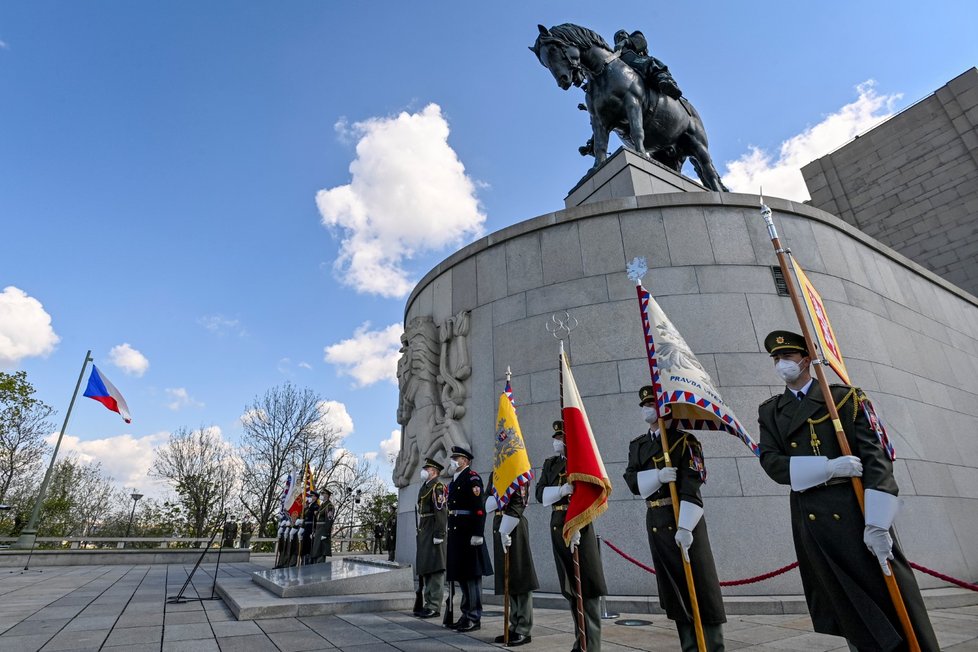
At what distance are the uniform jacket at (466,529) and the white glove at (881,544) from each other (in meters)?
3.79

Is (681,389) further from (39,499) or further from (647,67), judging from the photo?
(39,499)

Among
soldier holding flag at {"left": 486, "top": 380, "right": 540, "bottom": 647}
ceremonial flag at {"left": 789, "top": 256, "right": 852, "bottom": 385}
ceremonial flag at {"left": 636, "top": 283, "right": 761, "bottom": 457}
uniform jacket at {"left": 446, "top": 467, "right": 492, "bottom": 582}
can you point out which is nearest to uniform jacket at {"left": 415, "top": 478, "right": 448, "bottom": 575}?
uniform jacket at {"left": 446, "top": 467, "right": 492, "bottom": 582}

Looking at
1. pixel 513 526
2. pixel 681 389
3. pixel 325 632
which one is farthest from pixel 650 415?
pixel 325 632

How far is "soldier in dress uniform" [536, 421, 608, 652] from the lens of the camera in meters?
4.16

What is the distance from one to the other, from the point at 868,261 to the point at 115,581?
55.6ft

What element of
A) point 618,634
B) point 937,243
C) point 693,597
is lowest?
point 618,634

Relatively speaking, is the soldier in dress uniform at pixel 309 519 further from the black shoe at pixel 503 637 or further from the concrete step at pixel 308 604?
the black shoe at pixel 503 637

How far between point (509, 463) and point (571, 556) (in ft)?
4.04

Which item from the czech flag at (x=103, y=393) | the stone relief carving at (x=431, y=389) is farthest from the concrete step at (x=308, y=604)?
the czech flag at (x=103, y=393)

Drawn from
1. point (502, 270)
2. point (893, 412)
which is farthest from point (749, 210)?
point (502, 270)

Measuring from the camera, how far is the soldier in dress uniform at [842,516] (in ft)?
8.89

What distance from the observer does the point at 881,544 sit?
2.68 m

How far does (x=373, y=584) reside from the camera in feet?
22.4

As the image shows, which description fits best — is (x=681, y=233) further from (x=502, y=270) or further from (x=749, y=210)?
(x=502, y=270)
